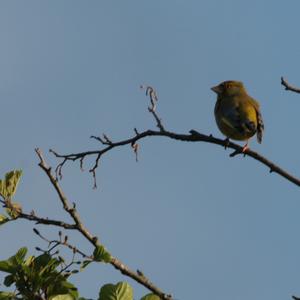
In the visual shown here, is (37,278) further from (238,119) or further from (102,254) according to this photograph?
(238,119)

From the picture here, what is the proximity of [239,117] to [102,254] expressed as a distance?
5.02 meters

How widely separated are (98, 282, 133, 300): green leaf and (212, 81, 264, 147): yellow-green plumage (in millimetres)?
4657

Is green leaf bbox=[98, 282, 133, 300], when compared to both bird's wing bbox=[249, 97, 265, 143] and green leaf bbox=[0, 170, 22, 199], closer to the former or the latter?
green leaf bbox=[0, 170, 22, 199]

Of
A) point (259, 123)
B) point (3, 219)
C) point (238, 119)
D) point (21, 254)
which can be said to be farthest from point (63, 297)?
point (259, 123)

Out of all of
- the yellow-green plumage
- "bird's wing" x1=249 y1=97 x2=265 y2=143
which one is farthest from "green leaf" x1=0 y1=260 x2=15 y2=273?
"bird's wing" x1=249 y1=97 x2=265 y2=143

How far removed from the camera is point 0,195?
13.3 ft

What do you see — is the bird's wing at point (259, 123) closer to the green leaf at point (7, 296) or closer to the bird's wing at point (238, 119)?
the bird's wing at point (238, 119)

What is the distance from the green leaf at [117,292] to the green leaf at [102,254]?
216 mm

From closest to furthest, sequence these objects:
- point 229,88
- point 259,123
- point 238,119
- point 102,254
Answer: point 102,254, point 238,119, point 259,123, point 229,88

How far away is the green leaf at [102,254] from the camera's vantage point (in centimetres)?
369

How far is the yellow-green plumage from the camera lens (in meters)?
8.29

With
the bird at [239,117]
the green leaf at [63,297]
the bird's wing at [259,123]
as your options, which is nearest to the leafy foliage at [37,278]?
the green leaf at [63,297]

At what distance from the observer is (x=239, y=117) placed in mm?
8430

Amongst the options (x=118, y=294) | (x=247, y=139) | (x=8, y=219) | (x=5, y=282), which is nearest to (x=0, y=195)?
(x=8, y=219)
